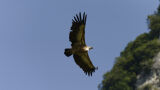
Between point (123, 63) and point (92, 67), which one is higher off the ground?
point (123, 63)

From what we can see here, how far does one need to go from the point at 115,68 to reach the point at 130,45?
9009 millimetres

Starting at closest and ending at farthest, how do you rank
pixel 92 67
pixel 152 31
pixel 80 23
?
pixel 80 23, pixel 92 67, pixel 152 31

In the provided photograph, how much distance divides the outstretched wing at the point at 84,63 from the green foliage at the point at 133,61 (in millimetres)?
82645

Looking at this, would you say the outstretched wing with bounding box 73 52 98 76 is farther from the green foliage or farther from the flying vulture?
the green foliage

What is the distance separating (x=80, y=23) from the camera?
2111cm

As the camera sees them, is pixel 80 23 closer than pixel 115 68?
Yes

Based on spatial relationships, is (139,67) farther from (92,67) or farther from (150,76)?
(92,67)

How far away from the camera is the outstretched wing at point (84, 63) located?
21.8 metres

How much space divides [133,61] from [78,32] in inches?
3699

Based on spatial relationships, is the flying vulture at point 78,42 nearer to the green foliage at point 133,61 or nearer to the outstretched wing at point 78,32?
the outstretched wing at point 78,32

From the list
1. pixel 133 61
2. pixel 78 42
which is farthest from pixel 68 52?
pixel 133 61

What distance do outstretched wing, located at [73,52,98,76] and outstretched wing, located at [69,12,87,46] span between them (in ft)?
3.01

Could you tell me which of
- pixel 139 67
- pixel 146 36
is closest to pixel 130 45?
pixel 146 36

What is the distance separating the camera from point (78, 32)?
2081cm
